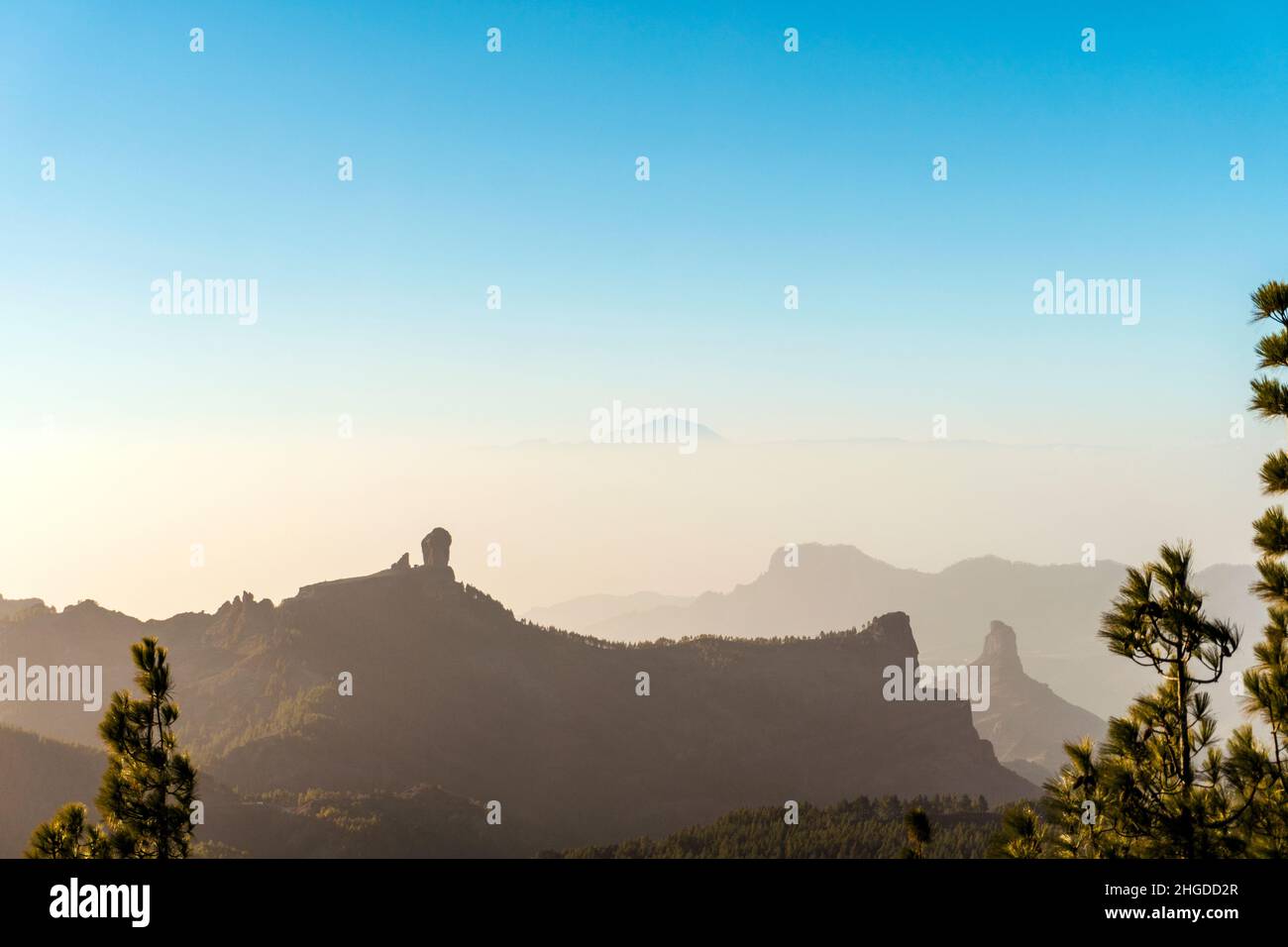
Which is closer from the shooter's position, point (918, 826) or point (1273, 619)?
point (1273, 619)

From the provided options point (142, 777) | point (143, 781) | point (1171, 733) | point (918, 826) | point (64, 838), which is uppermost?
Answer: point (1171, 733)

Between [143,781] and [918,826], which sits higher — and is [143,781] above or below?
above

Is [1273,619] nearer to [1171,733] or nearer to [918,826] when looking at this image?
[1171,733]

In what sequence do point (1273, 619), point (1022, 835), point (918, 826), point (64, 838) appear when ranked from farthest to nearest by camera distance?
point (918, 826)
point (64, 838)
point (1022, 835)
point (1273, 619)

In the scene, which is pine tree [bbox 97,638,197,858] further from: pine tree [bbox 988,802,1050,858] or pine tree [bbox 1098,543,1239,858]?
pine tree [bbox 1098,543,1239,858]

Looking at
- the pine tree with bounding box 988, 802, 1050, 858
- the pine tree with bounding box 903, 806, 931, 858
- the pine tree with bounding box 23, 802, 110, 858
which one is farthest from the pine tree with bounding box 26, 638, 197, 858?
the pine tree with bounding box 903, 806, 931, 858

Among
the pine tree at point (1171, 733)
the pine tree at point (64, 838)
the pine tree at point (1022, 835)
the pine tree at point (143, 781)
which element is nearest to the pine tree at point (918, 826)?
the pine tree at point (1022, 835)

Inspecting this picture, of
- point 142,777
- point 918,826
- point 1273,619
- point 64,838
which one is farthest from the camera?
point 918,826

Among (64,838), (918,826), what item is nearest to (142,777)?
(64,838)

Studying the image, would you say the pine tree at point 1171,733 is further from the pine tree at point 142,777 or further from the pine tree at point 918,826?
the pine tree at point 142,777

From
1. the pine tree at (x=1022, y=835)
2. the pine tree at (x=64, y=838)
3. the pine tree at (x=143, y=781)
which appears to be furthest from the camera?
the pine tree at (x=143, y=781)
